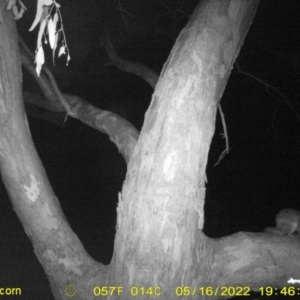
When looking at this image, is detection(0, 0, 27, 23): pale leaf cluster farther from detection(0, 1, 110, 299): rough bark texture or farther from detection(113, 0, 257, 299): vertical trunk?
detection(113, 0, 257, 299): vertical trunk

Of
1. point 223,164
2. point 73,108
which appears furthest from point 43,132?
point 73,108

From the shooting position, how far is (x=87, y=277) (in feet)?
6.61

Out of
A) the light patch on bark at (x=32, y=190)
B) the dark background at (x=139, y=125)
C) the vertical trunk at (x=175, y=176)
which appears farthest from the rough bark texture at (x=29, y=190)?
the dark background at (x=139, y=125)

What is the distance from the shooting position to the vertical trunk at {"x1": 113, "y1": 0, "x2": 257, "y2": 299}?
1765 mm

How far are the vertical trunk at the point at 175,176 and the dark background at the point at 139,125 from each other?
3473mm

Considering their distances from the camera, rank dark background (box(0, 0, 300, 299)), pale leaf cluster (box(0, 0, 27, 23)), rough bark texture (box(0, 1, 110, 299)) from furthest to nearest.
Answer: dark background (box(0, 0, 300, 299)) < rough bark texture (box(0, 1, 110, 299)) < pale leaf cluster (box(0, 0, 27, 23))

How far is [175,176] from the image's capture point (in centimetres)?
179

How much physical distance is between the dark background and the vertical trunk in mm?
3473

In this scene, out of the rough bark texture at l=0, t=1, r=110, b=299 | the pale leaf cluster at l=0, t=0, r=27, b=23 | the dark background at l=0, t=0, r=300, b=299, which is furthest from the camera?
the dark background at l=0, t=0, r=300, b=299

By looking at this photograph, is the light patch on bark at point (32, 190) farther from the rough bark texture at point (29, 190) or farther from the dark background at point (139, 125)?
the dark background at point (139, 125)

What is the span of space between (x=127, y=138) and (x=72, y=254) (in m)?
0.87

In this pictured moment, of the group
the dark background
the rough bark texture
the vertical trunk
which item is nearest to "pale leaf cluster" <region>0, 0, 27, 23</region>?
the rough bark texture

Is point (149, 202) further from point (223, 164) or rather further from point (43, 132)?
point (43, 132)

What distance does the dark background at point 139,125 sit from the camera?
543 cm
